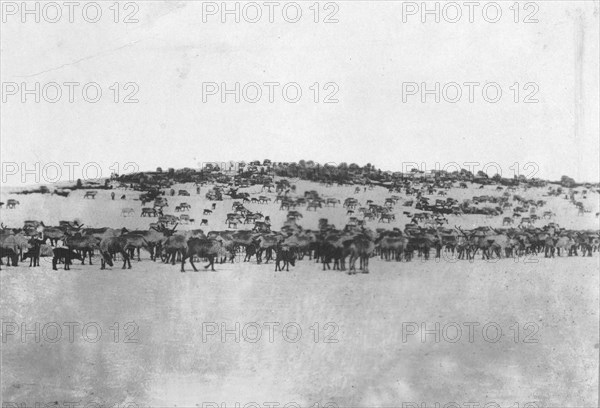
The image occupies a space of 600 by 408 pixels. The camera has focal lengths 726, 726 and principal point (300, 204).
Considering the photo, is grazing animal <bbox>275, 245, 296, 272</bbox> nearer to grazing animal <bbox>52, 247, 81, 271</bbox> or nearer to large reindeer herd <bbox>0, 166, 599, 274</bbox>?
large reindeer herd <bbox>0, 166, 599, 274</bbox>

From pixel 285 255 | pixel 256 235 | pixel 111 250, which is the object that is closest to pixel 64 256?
pixel 111 250

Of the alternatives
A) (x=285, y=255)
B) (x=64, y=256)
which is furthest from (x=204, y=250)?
(x=64, y=256)

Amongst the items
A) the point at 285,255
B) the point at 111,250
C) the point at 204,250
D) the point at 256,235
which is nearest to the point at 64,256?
the point at 111,250

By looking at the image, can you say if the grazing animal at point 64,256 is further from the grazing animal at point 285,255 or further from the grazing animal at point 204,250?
the grazing animal at point 285,255

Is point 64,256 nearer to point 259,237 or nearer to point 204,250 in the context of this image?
point 204,250

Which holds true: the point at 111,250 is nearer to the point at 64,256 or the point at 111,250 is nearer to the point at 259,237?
the point at 64,256

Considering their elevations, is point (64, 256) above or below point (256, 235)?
below

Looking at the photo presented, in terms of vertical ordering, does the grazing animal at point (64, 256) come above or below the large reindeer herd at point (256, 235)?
below

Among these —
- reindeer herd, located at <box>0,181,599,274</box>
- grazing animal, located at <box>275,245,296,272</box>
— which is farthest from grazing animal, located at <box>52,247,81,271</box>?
grazing animal, located at <box>275,245,296,272</box>

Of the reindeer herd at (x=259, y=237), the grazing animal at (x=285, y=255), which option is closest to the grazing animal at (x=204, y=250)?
the reindeer herd at (x=259, y=237)

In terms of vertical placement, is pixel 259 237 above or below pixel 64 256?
above

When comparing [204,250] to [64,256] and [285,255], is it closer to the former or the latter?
[285,255]
